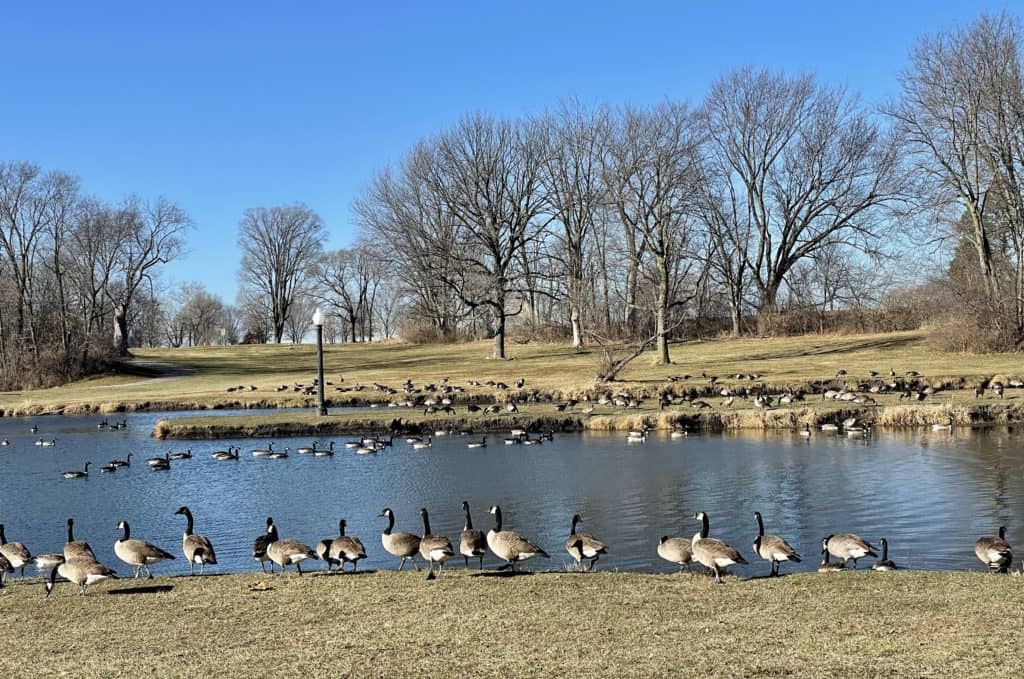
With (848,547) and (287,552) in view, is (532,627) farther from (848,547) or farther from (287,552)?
(848,547)

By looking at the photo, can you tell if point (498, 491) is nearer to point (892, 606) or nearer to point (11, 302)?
point (892, 606)

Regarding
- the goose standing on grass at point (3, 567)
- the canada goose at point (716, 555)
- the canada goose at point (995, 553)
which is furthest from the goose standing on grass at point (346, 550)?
the canada goose at point (995, 553)

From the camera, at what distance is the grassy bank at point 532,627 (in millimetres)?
8133

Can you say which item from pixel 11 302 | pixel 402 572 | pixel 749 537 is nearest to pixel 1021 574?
pixel 749 537

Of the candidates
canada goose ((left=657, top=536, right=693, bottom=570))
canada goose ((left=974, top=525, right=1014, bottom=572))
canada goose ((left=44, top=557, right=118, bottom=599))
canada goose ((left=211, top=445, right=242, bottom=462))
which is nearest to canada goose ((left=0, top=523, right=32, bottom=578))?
canada goose ((left=44, top=557, right=118, bottom=599))

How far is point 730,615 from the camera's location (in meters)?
9.55

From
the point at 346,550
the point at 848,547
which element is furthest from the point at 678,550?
the point at 346,550

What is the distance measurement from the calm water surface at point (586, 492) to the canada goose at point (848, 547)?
74 cm

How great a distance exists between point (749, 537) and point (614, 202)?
3357 cm

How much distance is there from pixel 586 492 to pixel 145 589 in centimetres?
1089

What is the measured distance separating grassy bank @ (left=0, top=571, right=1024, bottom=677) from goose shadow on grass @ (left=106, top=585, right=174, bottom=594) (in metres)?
0.05

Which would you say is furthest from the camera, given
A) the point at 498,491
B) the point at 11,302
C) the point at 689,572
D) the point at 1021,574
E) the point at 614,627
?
the point at 11,302

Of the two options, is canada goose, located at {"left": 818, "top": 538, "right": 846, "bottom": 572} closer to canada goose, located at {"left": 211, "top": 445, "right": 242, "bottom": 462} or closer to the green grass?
canada goose, located at {"left": 211, "top": 445, "right": 242, "bottom": 462}

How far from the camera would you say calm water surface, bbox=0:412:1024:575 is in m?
16.3
